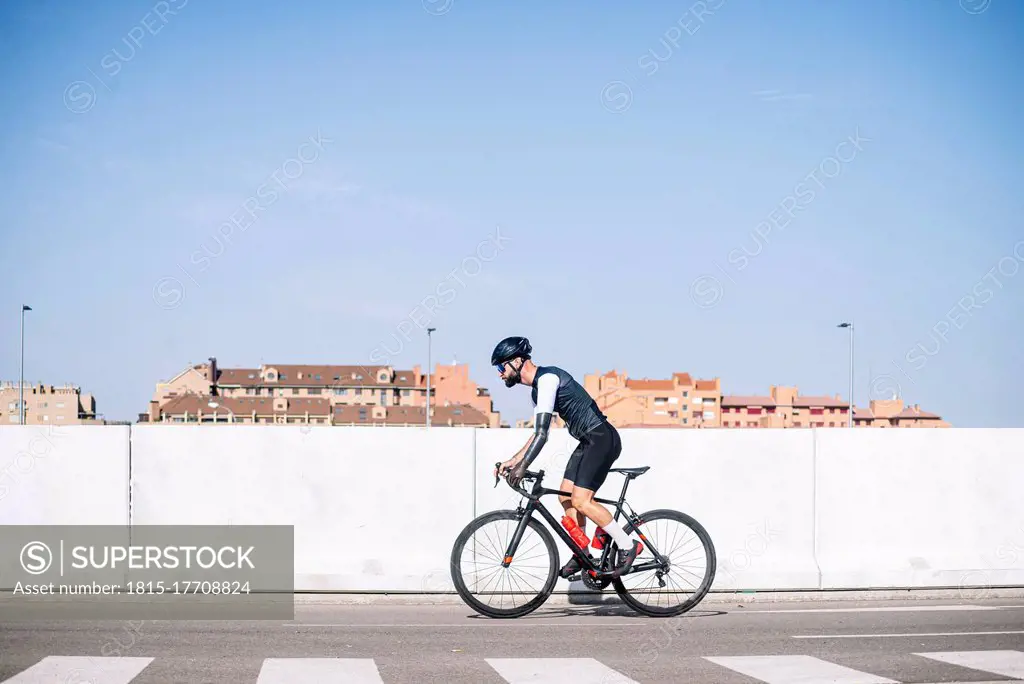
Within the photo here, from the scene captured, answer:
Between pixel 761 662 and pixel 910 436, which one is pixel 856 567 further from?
pixel 761 662

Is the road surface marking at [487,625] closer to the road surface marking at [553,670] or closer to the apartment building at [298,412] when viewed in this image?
the road surface marking at [553,670]

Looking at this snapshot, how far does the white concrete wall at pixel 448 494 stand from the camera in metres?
10.1

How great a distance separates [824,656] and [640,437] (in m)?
3.51

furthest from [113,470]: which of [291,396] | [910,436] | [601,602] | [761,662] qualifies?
[291,396]

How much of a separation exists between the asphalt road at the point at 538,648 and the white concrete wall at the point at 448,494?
0.99 meters

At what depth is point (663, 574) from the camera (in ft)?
28.7

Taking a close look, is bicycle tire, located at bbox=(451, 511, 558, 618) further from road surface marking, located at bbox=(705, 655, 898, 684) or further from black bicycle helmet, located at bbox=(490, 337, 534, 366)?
road surface marking, located at bbox=(705, 655, 898, 684)

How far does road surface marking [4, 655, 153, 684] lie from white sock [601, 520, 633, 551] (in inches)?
133

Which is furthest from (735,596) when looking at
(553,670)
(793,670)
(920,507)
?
(553,670)

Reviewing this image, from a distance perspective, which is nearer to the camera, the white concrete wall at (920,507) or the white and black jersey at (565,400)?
the white and black jersey at (565,400)

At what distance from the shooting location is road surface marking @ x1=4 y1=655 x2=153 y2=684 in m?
6.02

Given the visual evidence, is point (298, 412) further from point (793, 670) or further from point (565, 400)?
point (793, 670)

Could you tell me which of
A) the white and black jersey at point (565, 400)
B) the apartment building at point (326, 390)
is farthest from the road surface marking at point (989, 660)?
the apartment building at point (326, 390)

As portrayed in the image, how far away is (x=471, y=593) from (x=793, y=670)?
285 cm
